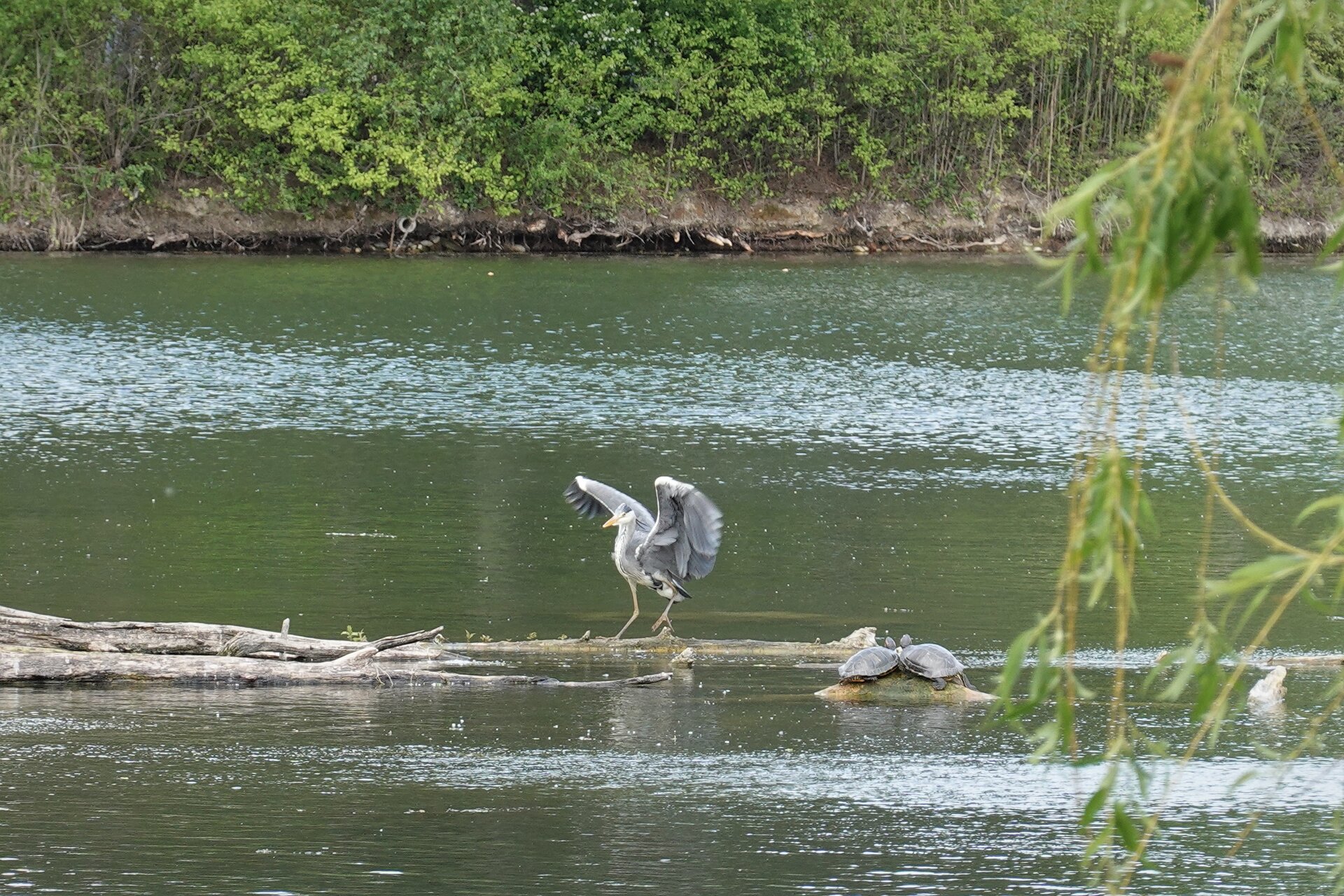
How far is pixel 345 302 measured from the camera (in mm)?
34344

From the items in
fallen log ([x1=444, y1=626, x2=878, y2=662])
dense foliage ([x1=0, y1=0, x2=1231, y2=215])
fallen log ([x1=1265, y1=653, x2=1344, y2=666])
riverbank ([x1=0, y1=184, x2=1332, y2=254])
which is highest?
dense foliage ([x1=0, y1=0, x2=1231, y2=215])

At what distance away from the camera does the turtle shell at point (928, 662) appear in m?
10.4

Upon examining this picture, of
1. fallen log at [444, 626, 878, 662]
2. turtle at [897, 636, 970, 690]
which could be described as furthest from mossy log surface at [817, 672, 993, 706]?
fallen log at [444, 626, 878, 662]

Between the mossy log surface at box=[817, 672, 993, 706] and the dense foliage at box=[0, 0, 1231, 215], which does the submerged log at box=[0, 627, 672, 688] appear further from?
the dense foliage at box=[0, 0, 1231, 215]

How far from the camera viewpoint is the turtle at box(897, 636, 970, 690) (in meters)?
10.4

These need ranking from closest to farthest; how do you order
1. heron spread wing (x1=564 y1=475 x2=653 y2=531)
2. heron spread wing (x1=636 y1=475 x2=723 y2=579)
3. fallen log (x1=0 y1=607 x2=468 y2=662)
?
A: fallen log (x1=0 y1=607 x2=468 y2=662) < heron spread wing (x1=636 y1=475 x2=723 y2=579) < heron spread wing (x1=564 y1=475 x2=653 y2=531)

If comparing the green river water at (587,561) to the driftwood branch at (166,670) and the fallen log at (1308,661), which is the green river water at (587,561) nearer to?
the driftwood branch at (166,670)

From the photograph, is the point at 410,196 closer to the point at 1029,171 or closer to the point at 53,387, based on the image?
the point at 1029,171

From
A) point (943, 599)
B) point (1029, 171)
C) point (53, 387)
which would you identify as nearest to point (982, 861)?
point (943, 599)

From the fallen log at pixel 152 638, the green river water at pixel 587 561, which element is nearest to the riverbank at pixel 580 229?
the green river water at pixel 587 561

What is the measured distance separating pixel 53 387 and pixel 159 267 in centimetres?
1596

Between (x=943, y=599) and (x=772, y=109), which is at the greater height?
(x=772, y=109)

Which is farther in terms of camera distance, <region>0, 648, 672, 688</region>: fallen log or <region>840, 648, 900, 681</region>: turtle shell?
<region>840, 648, 900, 681</region>: turtle shell

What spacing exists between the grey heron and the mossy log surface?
4.41 ft
